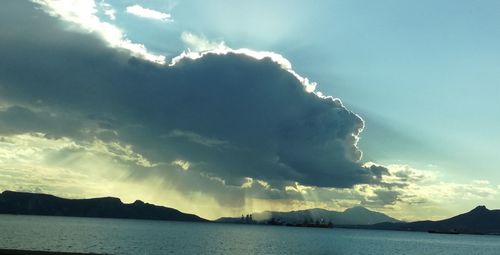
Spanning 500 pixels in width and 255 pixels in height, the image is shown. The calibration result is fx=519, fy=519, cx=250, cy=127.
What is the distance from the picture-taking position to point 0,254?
51.4 m

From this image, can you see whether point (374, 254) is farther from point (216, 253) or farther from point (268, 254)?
point (216, 253)

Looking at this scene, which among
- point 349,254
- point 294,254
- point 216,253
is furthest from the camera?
point 349,254

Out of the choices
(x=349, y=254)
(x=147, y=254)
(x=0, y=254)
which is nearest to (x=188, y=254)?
(x=147, y=254)

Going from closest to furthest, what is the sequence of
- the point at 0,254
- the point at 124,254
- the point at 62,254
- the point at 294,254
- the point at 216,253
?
the point at 0,254 → the point at 62,254 → the point at 124,254 → the point at 216,253 → the point at 294,254

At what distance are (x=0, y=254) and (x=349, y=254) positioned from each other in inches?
5754

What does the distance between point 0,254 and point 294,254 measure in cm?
11569

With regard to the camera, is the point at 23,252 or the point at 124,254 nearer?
the point at 23,252

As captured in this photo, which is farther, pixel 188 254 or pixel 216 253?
pixel 216 253

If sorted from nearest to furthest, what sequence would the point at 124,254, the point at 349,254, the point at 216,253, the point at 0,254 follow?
the point at 0,254 → the point at 124,254 → the point at 216,253 → the point at 349,254

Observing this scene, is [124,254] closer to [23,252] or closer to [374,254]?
[23,252]

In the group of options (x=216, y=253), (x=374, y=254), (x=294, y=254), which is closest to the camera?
(x=216, y=253)

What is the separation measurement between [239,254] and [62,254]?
305ft

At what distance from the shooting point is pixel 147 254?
123 meters

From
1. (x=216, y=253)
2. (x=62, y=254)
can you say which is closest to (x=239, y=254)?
(x=216, y=253)
